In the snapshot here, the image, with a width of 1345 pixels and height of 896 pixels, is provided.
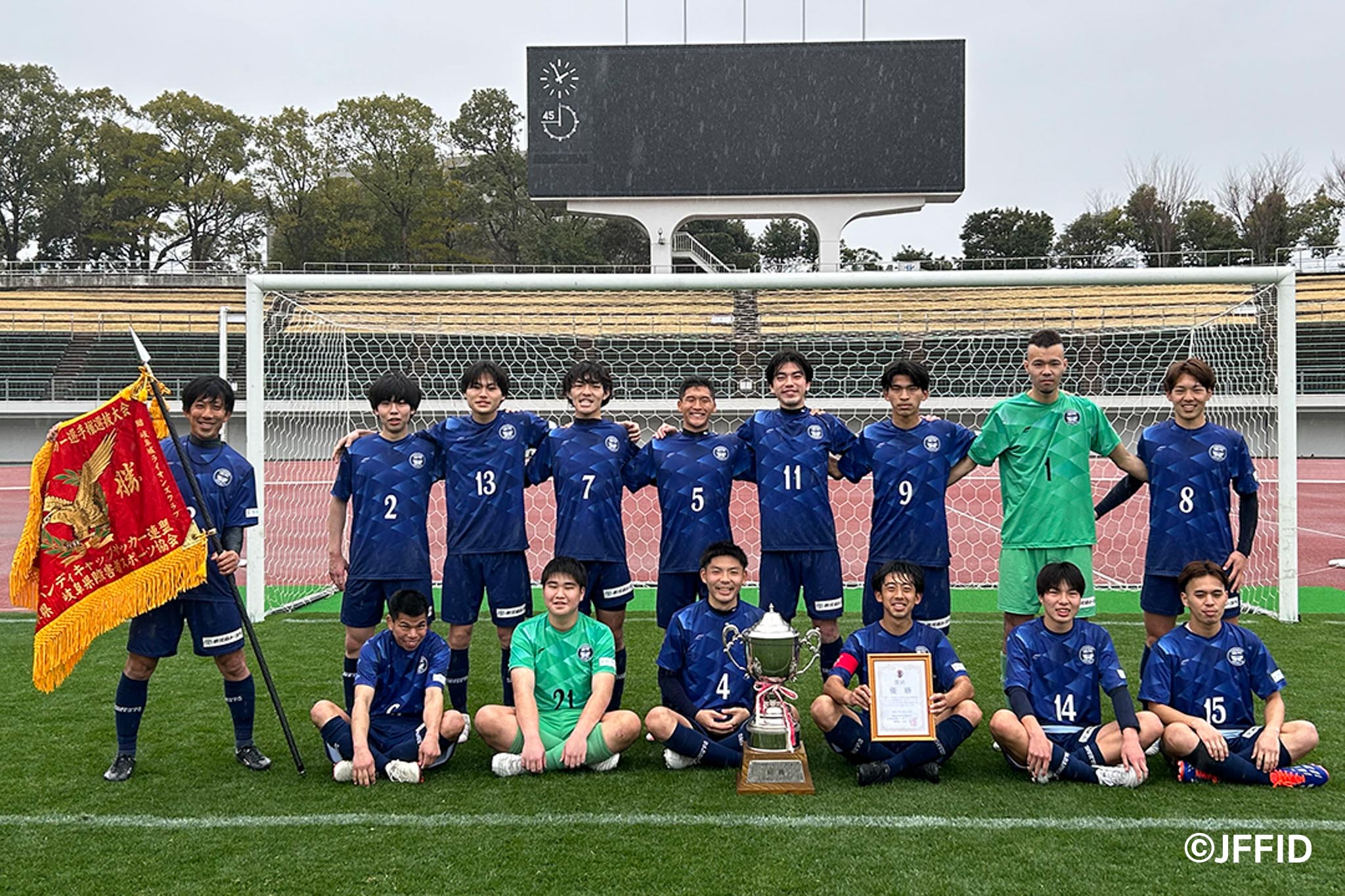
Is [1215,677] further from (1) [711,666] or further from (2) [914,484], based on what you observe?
(1) [711,666]

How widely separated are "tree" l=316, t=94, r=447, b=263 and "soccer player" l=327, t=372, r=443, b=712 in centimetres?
3666

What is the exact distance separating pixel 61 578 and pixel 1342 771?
474 centimetres

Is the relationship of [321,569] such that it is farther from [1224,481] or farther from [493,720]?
[1224,481]

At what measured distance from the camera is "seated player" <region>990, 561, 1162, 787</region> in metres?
3.74

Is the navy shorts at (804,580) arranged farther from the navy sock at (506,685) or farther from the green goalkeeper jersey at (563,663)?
the navy sock at (506,685)

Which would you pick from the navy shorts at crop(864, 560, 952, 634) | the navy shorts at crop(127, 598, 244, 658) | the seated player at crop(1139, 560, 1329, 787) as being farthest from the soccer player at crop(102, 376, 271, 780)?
the seated player at crop(1139, 560, 1329, 787)

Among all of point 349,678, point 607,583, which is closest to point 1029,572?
point 607,583

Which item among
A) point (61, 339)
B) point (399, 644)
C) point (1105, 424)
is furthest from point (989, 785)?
point (61, 339)

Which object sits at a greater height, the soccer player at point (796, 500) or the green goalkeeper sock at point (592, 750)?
the soccer player at point (796, 500)

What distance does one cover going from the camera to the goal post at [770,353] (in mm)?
6906

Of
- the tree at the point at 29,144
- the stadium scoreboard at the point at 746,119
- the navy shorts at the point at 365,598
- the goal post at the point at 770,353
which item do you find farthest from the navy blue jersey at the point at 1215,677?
the tree at the point at 29,144

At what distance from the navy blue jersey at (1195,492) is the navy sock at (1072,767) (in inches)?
51.7

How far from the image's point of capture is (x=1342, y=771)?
12.8ft

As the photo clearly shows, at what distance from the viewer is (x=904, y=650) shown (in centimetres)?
399
